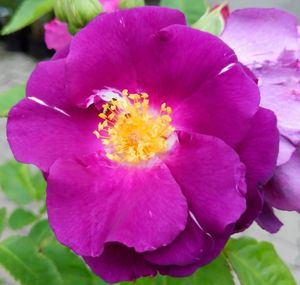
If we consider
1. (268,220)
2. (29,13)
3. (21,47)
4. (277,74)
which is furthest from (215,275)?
(21,47)

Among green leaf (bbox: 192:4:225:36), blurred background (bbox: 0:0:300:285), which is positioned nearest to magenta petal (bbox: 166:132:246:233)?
green leaf (bbox: 192:4:225:36)

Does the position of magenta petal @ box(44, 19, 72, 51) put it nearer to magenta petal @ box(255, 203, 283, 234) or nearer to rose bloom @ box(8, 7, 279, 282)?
rose bloom @ box(8, 7, 279, 282)

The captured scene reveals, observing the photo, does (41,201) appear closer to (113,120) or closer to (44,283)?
(44,283)

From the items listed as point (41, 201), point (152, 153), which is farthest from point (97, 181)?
point (41, 201)

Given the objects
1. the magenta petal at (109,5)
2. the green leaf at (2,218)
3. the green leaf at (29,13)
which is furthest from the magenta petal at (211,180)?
the green leaf at (2,218)

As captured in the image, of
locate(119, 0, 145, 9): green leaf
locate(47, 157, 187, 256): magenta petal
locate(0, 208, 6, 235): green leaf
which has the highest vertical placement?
locate(119, 0, 145, 9): green leaf

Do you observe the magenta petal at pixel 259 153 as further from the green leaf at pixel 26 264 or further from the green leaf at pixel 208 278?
the green leaf at pixel 26 264

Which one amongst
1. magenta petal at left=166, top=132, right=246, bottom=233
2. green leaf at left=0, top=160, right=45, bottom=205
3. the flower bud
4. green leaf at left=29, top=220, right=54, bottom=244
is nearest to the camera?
magenta petal at left=166, top=132, right=246, bottom=233
